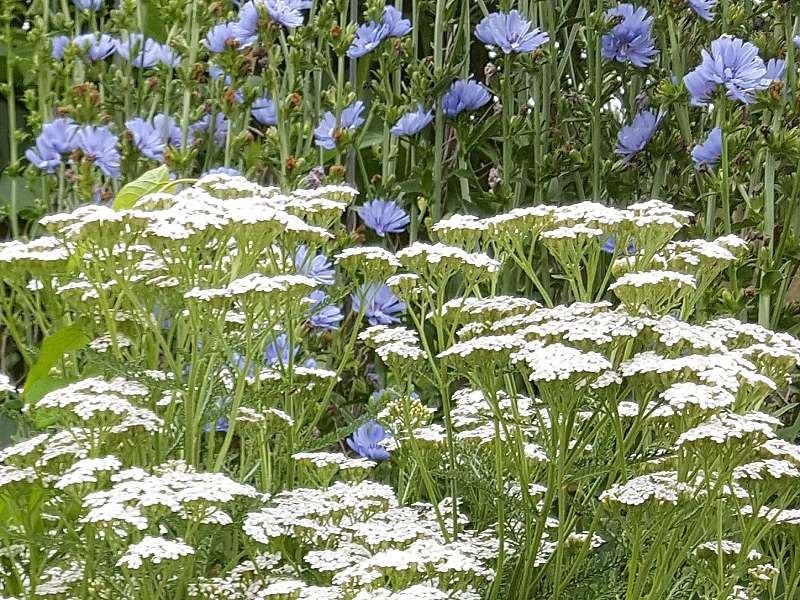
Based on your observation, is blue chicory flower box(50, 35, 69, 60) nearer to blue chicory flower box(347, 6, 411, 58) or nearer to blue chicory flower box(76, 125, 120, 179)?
blue chicory flower box(76, 125, 120, 179)

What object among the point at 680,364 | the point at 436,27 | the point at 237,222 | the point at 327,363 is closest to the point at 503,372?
the point at 680,364

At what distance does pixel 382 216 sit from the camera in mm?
1923

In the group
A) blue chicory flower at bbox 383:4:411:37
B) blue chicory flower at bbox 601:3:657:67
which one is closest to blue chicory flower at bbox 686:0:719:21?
blue chicory flower at bbox 601:3:657:67

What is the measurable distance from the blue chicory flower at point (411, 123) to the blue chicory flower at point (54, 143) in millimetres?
527

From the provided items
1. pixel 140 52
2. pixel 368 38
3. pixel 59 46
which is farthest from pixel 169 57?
pixel 368 38

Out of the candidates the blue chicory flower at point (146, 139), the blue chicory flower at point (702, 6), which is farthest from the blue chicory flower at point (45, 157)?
the blue chicory flower at point (702, 6)

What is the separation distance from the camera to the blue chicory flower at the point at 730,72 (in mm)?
1648

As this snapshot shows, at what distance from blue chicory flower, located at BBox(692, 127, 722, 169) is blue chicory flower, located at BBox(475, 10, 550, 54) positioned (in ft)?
1.05

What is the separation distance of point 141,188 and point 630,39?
3.10 feet

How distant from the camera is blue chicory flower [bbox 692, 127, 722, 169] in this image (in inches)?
69.1

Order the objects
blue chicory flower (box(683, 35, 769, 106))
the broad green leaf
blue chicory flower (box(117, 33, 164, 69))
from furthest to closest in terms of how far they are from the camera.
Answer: the broad green leaf < blue chicory flower (box(117, 33, 164, 69)) < blue chicory flower (box(683, 35, 769, 106))

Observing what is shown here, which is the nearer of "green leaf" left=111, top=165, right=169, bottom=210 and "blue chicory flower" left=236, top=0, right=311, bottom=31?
"green leaf" left=111, top=165, right=169, bottom=210

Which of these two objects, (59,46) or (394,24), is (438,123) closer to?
(394,24)

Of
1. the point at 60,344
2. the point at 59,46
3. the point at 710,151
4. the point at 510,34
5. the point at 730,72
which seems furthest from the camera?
the point at 59,46
